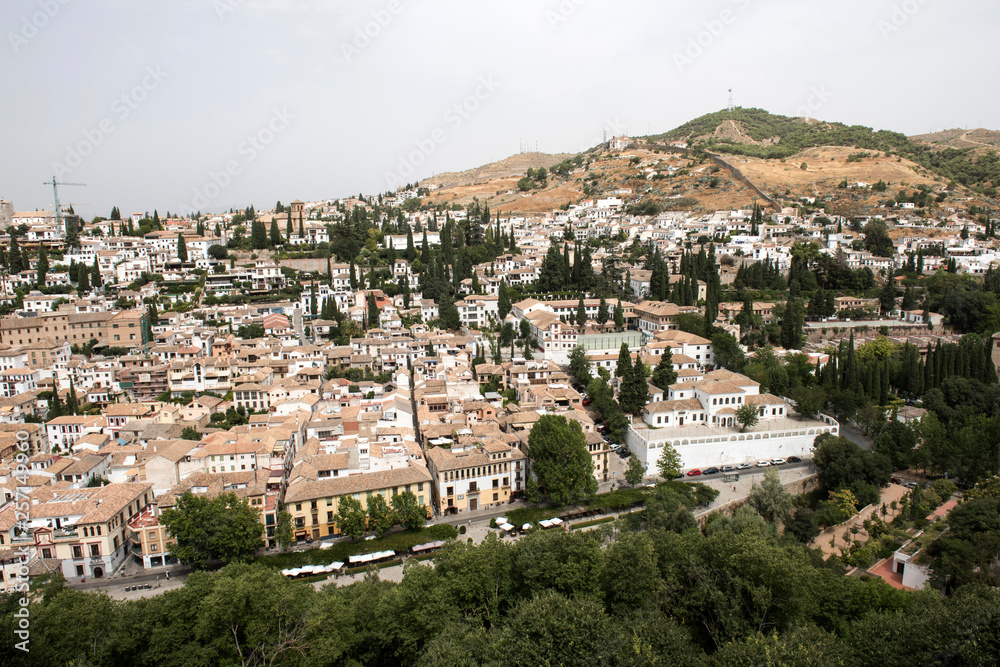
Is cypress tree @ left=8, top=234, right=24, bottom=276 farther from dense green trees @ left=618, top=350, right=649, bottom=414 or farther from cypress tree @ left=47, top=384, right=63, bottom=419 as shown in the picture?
dense green trees @ left=618, top=350, right=649, bottom=414

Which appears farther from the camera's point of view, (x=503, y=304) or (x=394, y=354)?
(x=503, y=304)

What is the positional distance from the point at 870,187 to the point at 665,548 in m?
53.7

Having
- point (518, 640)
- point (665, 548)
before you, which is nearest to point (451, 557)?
point (518, 640)

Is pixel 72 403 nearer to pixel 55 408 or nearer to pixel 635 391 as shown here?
pixel 55 408

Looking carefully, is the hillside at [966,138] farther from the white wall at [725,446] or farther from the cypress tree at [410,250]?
the white wall at [725,446]

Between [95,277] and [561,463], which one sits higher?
[95,277]

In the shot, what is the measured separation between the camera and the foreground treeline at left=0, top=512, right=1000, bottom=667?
31.2ft

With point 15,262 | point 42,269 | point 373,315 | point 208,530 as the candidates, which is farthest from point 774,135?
point 208,530

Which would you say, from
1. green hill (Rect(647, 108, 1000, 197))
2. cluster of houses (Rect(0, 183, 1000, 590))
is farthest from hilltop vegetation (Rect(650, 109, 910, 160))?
cluster of houses (Rect(0, 183, 1000, 590))

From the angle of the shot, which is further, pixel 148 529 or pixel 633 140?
pixel 633 140

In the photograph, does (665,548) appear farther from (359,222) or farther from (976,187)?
(976,187)

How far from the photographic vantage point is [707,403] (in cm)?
2338

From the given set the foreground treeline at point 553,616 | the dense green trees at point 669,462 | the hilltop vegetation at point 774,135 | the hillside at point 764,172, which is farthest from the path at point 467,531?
the hilltop vegetation at point 774,135

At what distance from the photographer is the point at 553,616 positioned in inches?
397
